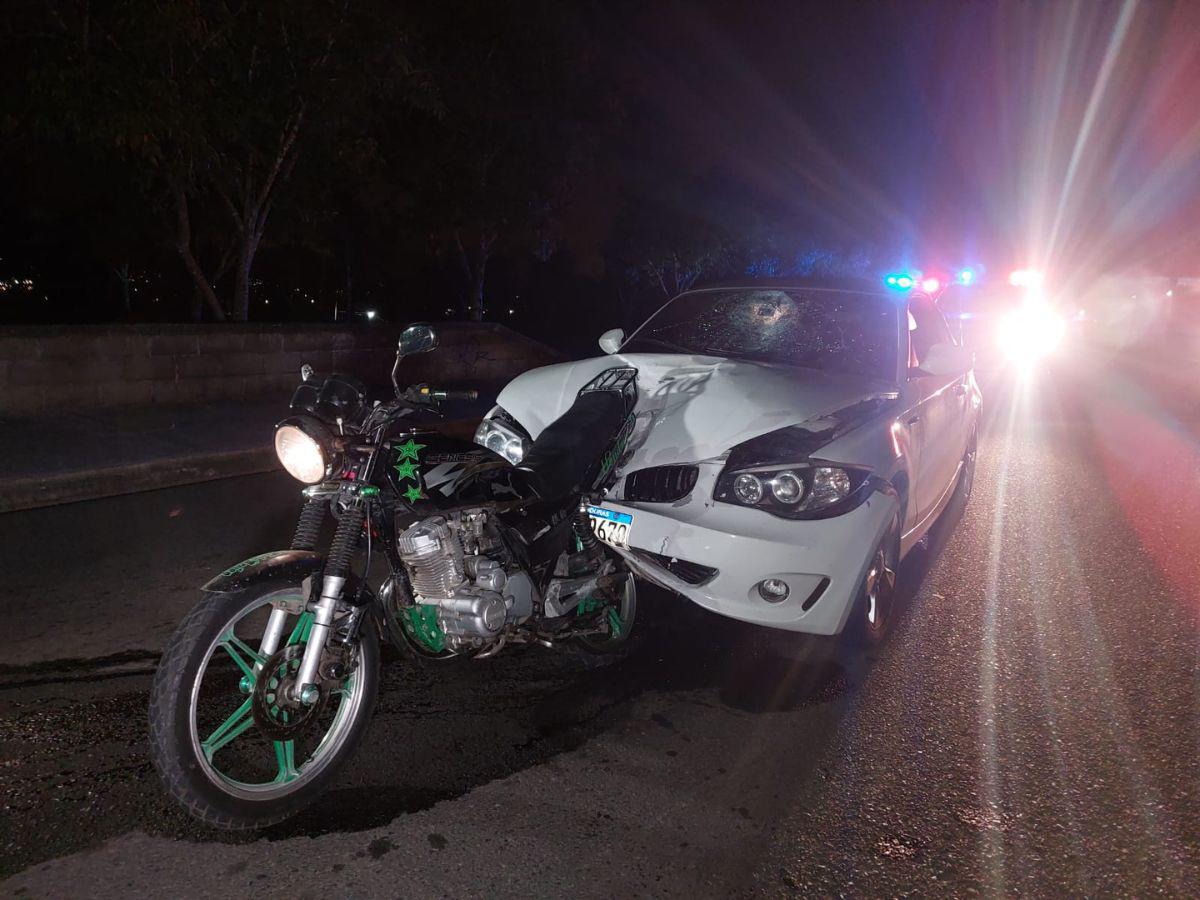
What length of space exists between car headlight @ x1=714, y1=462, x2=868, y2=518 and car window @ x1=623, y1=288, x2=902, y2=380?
116cm

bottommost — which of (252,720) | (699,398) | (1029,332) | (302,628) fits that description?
(252,720)

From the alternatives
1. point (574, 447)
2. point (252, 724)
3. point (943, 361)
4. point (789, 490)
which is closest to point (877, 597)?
point (789, 490)

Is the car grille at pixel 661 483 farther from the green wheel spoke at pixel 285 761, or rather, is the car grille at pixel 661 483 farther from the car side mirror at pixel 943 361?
the car side mirror at pixel 943 361

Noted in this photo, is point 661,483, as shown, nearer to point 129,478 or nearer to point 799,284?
point 799,284

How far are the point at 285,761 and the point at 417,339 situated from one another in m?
1.44

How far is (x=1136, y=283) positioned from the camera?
3416 cm

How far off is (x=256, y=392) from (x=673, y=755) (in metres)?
9.75

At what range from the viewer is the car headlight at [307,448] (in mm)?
2855

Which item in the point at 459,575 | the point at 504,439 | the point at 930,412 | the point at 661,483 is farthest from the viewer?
the point at 930,412

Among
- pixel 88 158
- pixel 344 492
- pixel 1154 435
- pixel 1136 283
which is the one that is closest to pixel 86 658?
pixel 344 492

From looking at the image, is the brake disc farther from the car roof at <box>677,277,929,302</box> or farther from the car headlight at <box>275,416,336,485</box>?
the car roof at <box>677,277,929,302</box>

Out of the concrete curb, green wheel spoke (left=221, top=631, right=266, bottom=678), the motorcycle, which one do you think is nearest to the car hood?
the motorcycle

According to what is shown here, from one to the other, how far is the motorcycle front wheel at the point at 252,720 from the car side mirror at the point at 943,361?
138 inches

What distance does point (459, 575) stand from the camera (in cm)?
313
